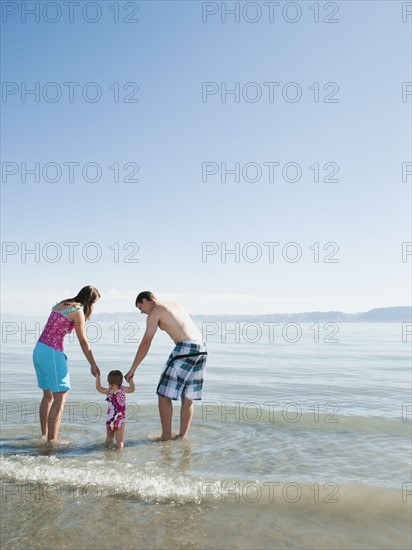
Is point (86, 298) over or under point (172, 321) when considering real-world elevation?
over

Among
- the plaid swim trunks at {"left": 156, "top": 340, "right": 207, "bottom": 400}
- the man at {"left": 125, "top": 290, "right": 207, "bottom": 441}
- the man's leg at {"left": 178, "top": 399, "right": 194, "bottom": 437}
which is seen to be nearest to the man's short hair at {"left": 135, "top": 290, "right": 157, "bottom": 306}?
the man at {"left": 125, "top": 290, "right": 207, "bottom": 441}

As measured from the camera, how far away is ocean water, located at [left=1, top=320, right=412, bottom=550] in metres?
3.57

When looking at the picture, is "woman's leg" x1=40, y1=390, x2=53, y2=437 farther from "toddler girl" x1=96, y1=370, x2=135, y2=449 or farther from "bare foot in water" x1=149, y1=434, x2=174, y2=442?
"bare foot in water" x1=149, y1=434, x2=174, y2=442

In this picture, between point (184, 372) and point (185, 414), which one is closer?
point (184, 372)

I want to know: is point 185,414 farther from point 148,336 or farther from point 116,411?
point 148,336

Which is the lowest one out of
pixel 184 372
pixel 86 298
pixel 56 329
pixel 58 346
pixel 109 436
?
pixel 109 436

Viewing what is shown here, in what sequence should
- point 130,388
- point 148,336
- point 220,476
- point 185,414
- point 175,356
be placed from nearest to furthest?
point 220,476, point 130,388, point 148,336, point 175,356, point 185,414

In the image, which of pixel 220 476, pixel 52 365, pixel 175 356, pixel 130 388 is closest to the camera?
pixel 220 476

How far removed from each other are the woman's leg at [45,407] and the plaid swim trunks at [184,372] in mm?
1394

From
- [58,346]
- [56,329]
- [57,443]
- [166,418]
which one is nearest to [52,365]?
[58,346]

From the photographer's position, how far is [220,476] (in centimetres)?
485

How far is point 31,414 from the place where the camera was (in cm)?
780

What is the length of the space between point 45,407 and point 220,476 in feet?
8.49

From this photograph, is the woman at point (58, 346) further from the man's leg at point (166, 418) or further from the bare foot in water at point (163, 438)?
the bare foot in water at point (163, 438)
